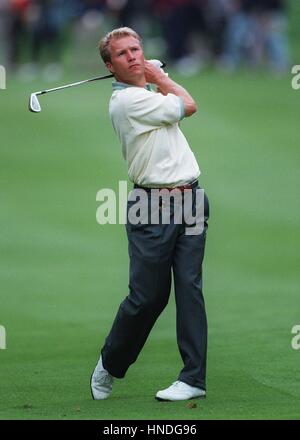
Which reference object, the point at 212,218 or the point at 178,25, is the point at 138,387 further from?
the point at 178,25

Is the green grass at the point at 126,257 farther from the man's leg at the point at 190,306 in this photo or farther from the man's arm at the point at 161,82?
the man's arm at the point at 161,82

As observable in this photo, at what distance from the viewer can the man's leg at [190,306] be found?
7703mm

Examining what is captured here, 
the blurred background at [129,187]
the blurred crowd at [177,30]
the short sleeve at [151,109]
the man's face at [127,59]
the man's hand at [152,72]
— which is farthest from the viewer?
the blurred crowd at [177,30]

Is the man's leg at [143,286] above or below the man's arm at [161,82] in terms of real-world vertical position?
below

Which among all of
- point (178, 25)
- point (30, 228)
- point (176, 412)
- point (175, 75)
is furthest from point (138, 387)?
point (178, 25)

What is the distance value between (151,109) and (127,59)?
1.06ft

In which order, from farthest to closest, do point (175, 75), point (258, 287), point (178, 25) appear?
1. point (178, 25)
2. point (175, 75)
3. point (258, 287)

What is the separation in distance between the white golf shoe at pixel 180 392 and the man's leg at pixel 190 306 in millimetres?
27

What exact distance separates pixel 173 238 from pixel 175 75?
20.9 meters

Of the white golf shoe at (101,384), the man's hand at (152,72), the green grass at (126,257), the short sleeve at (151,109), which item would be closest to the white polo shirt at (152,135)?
the short sleeve at (151,109)

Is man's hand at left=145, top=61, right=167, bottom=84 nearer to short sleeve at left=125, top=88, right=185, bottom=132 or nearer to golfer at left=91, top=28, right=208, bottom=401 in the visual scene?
golfer at left=91, top=28, right=208, bottom=401

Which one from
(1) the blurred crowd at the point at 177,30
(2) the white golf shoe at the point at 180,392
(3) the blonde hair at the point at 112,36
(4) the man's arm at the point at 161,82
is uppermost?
(1) the blurred crowd at the point at 177,30

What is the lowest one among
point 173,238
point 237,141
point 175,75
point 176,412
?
point 176,412

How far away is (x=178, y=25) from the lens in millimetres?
30359
